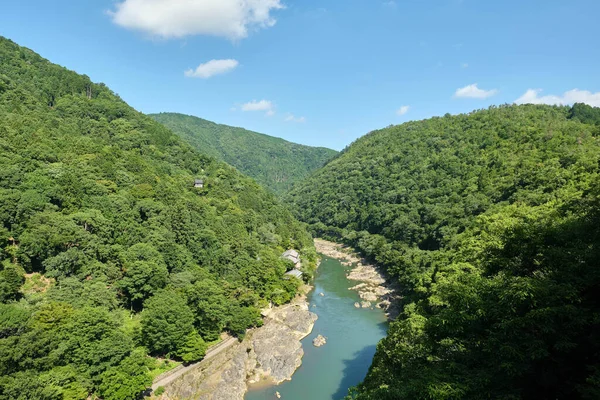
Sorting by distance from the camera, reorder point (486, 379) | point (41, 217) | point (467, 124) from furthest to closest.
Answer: point (467, 124)
point (41, 217)
point (486, 379)

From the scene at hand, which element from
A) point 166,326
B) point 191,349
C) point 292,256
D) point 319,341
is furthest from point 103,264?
point 292,256

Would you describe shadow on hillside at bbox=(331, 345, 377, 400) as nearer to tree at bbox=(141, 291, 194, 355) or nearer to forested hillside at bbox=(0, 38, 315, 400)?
forested hillside at bbox=(0, 38, 315, 400)

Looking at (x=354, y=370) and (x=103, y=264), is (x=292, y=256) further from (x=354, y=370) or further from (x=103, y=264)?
(x=103, y=264)

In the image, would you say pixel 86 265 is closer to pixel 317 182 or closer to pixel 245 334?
pixel 245 334

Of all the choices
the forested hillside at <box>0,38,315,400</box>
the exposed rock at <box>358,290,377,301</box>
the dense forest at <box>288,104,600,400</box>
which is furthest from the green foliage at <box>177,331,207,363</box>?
the exposed rock at <box>358,290,377,301</box>

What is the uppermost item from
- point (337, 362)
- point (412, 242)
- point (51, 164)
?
point (51, 164)

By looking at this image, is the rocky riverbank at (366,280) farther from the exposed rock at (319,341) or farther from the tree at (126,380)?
the tree at (126,380)

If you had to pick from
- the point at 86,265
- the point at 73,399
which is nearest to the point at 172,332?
the point at 73,399
